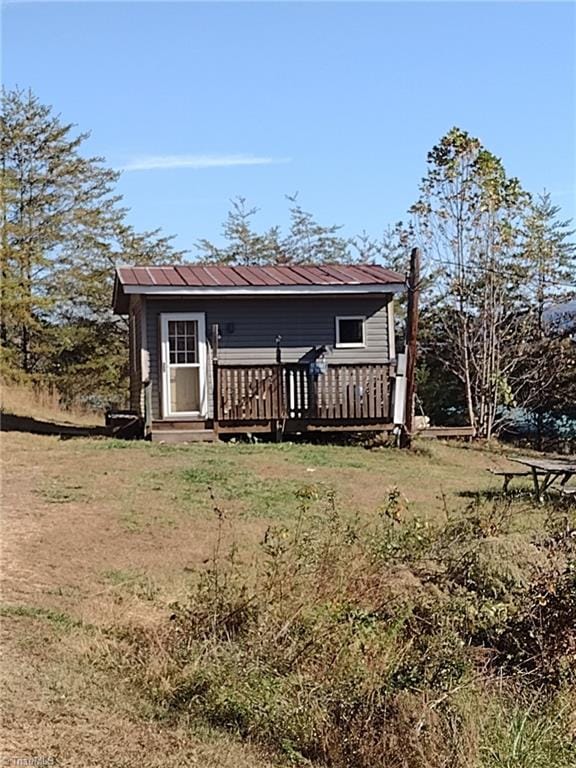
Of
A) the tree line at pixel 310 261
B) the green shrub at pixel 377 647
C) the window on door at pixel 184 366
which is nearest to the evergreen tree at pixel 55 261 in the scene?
the tree line at pixel 310 261

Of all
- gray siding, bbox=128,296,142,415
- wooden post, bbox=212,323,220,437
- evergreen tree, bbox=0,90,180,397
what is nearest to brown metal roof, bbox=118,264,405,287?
gray siding, bbox=128,296,142,415

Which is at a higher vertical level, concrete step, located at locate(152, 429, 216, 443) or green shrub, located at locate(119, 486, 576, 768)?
concrete step, located at locate(152, 429, 216, 443)

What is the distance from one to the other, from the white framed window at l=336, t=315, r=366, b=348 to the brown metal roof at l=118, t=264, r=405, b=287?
27.8 inches

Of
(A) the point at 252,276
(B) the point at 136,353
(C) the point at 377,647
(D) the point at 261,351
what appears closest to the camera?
(C) the point at 377,647

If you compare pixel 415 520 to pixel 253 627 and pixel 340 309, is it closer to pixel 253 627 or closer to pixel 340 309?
pixel 253 627

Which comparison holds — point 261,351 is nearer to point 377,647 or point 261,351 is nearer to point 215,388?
point 215,388

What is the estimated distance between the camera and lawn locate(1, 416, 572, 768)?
4.65 meters

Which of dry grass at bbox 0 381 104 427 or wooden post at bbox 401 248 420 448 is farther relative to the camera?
dry grass at bbox 0 381 104 427

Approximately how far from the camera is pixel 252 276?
18.0 m

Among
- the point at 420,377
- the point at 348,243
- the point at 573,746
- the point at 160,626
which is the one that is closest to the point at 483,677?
the point at 573,746

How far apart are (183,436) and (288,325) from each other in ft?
9.40

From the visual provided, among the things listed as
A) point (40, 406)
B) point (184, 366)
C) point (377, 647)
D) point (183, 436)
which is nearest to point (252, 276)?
point (184, 366)

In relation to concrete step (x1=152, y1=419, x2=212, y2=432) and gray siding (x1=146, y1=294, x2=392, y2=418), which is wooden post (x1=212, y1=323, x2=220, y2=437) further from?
gray siding (x1=146, y1=294, x2=392, y2=418)

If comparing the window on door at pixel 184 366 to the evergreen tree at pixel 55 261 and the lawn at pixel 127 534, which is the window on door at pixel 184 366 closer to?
the lawn at pixel 127 534
